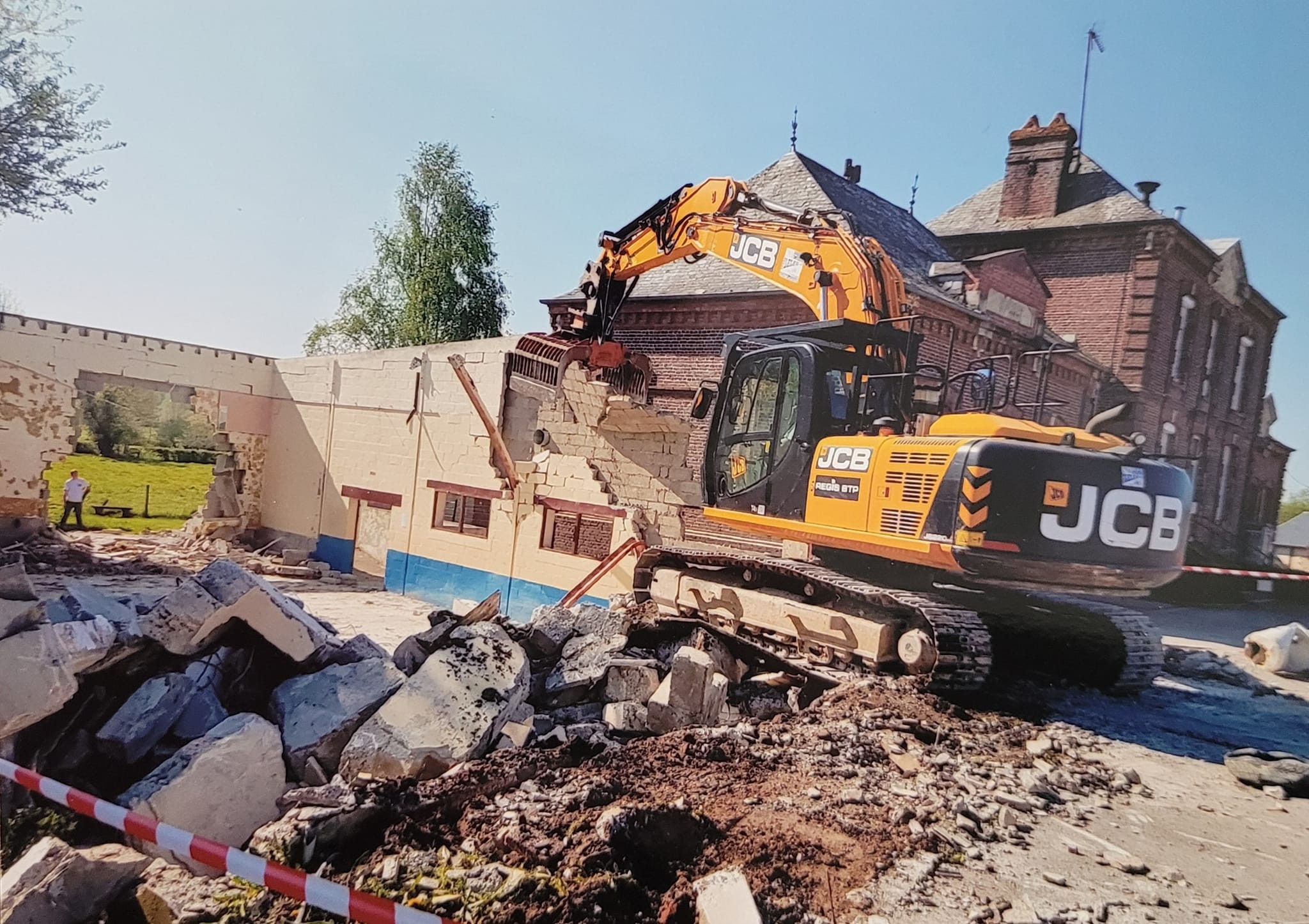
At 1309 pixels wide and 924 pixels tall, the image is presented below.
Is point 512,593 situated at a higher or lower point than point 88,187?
lower

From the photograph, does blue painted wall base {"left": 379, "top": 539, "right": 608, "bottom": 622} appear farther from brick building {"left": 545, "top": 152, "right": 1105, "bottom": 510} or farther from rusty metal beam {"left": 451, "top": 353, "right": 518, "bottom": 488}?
brick building {"left": 545, "top": 152, "right": 1105, "bottom": 510}

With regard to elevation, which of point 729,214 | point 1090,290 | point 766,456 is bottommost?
point 766,456

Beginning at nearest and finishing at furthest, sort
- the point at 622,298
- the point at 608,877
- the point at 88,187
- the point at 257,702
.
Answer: the point at 608,877 < the point at 257,702 < the point at 622,298 < the point at 88,187

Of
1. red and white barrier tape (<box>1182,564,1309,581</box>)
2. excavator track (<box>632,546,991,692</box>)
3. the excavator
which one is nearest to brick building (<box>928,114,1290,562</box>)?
red and white barrier tape (<box>1182,564,1309,581</box>)

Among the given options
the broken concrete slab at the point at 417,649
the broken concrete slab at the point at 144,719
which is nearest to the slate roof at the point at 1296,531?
the broken concrete slab at the point at 417,649

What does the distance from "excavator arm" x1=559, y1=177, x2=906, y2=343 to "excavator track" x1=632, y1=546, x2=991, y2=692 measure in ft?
7.07

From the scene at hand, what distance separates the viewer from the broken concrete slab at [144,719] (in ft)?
15.6

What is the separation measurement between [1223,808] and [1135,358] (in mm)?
16875

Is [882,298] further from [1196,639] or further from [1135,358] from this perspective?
[1135,358]

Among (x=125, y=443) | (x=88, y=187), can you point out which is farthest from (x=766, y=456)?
(x=125, y=443)

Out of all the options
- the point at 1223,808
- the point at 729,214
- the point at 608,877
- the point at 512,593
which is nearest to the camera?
the point at 608,877

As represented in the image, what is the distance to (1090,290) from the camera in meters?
19.0

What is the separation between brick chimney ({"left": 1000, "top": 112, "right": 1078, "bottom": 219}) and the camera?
19.8 metres

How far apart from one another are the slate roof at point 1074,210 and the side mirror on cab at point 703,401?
611 inches
